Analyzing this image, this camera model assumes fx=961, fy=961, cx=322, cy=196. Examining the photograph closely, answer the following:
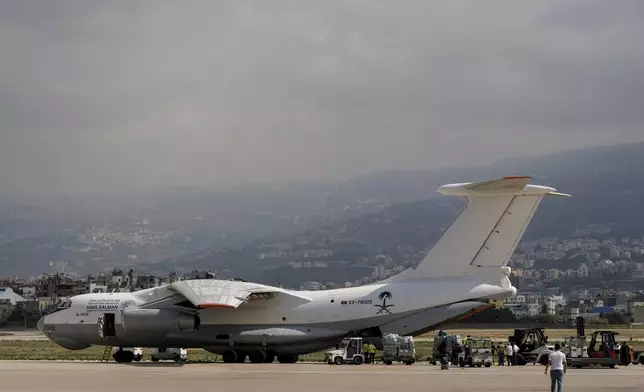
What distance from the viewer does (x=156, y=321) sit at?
127 feet

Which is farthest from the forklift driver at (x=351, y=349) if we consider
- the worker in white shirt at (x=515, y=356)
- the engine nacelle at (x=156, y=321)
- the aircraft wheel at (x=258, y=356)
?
the engine nacelle at (x=156, y=321)

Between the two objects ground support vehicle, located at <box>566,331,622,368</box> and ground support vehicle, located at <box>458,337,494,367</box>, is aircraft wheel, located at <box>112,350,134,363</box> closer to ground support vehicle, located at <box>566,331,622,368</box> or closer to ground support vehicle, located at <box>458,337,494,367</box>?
ground support vehicle, located at <box>458,337,494,367</box>

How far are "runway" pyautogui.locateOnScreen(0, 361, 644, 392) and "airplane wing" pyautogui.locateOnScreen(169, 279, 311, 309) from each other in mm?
3205

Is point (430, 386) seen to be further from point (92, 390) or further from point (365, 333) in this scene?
point (365, 333)

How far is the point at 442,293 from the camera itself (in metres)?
37.1

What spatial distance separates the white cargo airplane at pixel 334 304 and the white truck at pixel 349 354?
0.81m

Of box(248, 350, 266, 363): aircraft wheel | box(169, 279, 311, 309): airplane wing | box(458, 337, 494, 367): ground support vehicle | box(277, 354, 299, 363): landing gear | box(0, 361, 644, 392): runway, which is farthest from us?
box(277, 354, 299, 363): landing gear

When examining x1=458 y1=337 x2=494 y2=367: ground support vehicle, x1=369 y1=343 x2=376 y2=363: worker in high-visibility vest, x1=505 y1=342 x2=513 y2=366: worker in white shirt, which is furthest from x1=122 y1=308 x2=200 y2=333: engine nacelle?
x1=505 y1=342 x2=513 y2=366: worker in white shirt

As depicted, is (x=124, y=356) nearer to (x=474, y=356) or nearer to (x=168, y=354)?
(x=168, y=354)

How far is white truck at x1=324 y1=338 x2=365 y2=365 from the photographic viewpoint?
36.9 meters

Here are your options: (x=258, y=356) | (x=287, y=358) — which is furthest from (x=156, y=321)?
(x=287, y=358)

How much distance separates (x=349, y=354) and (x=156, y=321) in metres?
7.93

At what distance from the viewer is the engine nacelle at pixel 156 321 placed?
38.7 m

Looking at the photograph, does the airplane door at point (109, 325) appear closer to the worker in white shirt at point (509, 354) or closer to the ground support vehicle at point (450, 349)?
the ground support vehicle at point (450, 349)
